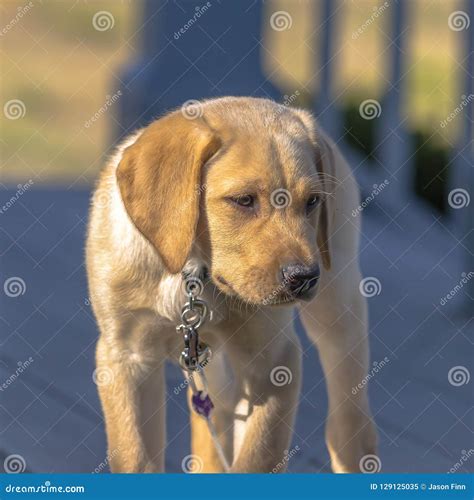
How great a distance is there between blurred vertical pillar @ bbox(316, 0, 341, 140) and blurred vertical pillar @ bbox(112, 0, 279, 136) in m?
1.92

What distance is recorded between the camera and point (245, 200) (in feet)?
14.1

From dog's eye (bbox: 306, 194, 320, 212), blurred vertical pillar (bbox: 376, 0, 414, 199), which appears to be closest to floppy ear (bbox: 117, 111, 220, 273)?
dog's eye (bbox: 306, 194, 320, 212)

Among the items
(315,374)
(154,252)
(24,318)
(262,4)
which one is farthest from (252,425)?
(262,4)

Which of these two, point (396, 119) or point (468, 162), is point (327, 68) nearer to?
point (396, 119)

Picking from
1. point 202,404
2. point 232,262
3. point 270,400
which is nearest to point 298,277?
point 232,262

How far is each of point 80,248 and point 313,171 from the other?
16.8 ft

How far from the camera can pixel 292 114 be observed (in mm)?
4629

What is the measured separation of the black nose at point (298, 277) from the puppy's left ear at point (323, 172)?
459 millimetres

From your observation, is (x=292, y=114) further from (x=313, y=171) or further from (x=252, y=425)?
(x=252, y=425)

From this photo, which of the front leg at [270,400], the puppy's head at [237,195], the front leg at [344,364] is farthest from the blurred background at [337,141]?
the puppy's head at [237,195]

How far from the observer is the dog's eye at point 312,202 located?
14.4 ft

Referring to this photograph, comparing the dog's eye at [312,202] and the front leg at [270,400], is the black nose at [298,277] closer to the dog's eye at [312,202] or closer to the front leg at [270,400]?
the dog's eye at [312,202]

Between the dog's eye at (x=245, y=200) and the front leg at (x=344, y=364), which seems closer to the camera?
the dog's eye at (x=245, y=200)

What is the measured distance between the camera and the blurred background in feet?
21.7
